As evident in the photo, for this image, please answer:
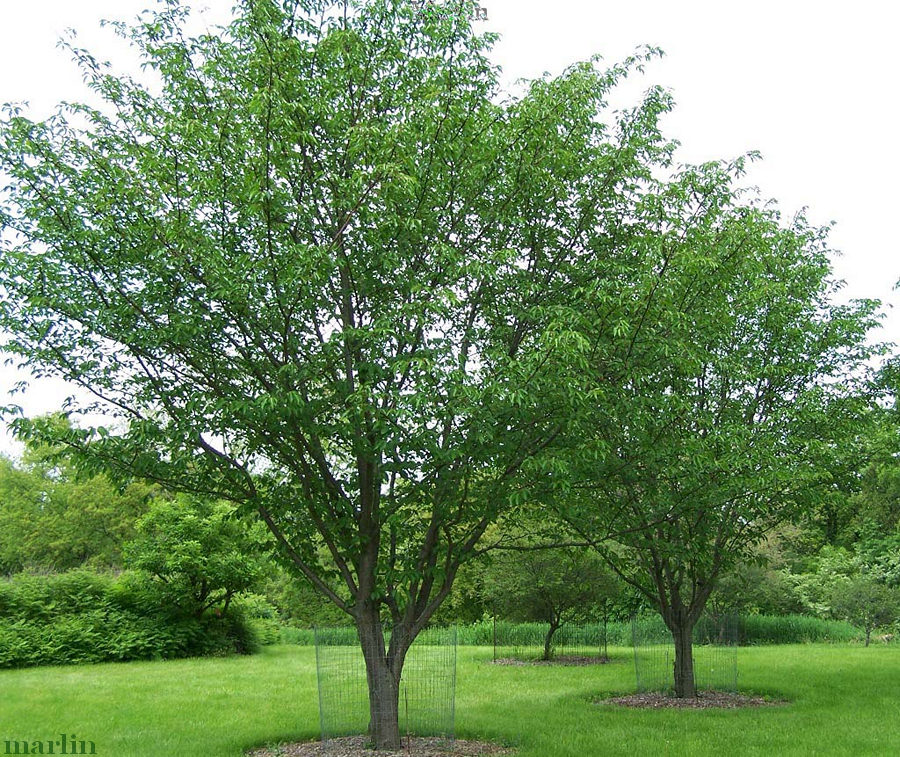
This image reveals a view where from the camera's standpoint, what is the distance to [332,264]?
6.41m

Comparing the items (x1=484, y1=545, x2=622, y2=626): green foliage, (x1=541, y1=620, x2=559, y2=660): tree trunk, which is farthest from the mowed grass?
(x1=541, y1=620, x2=559, y2=660): tree trunk

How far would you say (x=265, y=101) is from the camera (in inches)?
245

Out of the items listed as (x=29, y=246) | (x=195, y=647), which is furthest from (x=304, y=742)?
(x=195, y=647)

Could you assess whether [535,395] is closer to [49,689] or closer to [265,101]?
[265,101]

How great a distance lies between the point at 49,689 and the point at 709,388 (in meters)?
11.6

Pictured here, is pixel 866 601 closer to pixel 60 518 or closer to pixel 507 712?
pixel 507 712

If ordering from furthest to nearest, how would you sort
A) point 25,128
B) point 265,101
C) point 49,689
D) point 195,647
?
1. point 195,647
2. point 49,689
3. point 25,128
4. point 265,101

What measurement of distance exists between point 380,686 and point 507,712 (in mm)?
3644

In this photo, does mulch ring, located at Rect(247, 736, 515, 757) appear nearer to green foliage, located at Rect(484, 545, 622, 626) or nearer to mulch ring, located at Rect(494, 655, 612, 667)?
green foliage, located at Rect(484, 545, 622, 626)

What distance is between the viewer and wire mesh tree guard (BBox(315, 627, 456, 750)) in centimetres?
861

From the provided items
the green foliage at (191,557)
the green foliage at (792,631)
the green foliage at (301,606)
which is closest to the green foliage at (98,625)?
the green foliage at (191,557)

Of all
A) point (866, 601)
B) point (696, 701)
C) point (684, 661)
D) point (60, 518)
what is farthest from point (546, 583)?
point (60, 518)

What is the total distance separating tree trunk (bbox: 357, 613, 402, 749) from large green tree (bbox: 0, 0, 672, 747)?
0.03 m

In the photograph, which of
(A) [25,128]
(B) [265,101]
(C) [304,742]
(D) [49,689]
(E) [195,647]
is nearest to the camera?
(B) [265,101]
